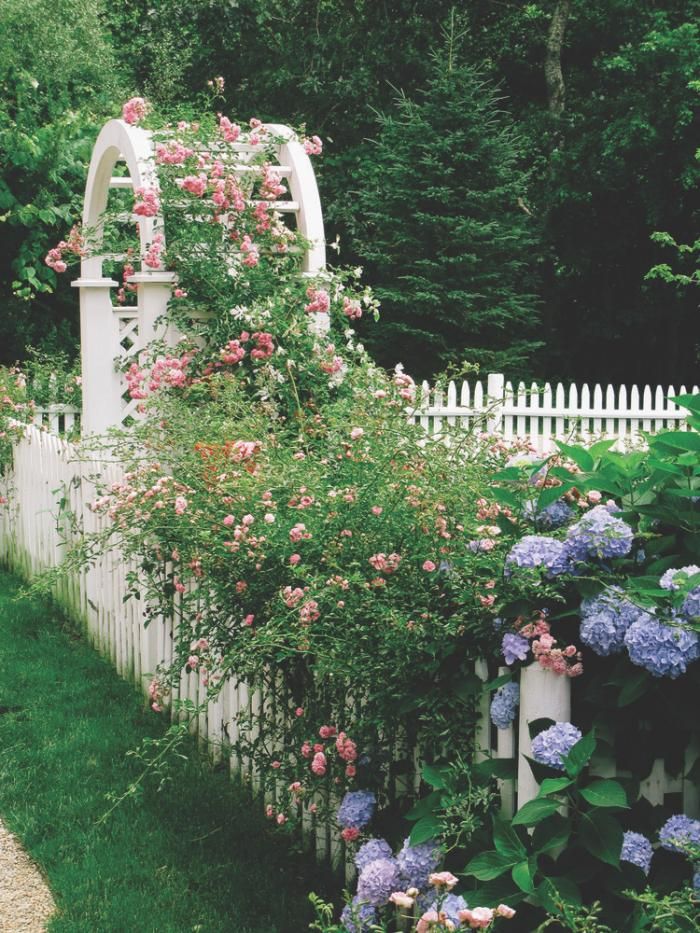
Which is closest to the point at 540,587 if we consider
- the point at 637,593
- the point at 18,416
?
the point at 637,593

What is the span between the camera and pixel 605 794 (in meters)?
2.43

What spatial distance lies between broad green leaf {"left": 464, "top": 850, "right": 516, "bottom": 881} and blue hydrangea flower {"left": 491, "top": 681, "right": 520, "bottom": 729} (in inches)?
12.9

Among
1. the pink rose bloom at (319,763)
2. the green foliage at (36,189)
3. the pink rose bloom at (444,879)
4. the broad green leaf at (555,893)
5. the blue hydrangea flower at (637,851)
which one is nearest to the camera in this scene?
the pink rose bloom at (444,879)

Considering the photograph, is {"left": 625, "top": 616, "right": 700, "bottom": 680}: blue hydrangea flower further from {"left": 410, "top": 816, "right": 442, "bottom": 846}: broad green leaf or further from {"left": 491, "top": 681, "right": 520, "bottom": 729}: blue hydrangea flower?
{"left": 410, "top": 816, "right": 442, "bottom": 846}: broad green leaf

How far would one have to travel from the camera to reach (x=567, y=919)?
7.14 ft

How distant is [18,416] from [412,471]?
20.0ft

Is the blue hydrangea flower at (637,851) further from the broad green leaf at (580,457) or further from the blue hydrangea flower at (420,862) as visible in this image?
the broad green leaf at (580,457)

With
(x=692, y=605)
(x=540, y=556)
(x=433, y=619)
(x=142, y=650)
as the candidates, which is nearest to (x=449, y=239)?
(x=142, y=650)

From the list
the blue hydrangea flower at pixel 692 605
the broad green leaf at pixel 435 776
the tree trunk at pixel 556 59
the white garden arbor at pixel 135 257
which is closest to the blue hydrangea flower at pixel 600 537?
the blue hydrangea flower at pixel 692 605

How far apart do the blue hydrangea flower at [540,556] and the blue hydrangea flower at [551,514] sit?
0.20 m

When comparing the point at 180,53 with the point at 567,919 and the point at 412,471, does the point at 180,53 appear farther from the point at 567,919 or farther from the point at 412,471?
the point at 567,919

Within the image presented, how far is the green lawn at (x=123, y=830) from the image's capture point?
3434 millimetres

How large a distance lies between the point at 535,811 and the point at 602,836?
5.8 inches

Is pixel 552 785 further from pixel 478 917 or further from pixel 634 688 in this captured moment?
pixel 478 917
